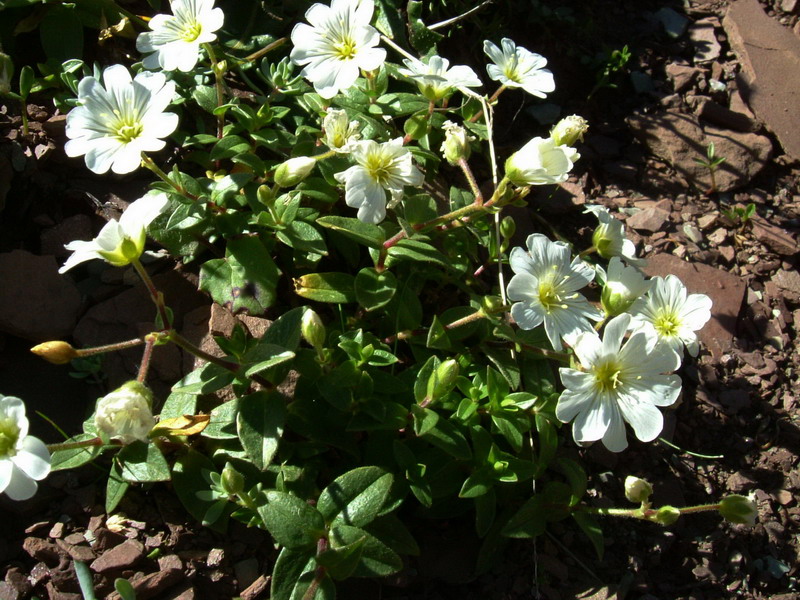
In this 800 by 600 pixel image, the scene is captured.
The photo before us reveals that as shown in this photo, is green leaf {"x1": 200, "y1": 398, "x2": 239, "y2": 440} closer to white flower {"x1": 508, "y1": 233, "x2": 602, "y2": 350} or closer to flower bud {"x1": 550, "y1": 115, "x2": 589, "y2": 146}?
white flower {"x1": 508, "y1": 233, "x2": 602, "y2": 350}

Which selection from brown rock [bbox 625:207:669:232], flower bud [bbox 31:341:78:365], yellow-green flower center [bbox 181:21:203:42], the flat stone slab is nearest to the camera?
flower bud [bbox 31:341:78:365]

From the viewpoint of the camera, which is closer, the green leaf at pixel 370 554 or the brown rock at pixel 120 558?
the green leaf at pixel 370 554

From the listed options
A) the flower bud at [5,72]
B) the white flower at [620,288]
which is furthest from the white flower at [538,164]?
the flower bud at [5,72]

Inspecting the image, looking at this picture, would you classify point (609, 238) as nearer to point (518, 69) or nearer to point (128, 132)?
point (518, 69)

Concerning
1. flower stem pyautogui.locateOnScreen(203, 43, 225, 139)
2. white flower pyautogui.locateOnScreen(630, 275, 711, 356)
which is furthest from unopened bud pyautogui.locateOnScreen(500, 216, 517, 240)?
flower stem pyautogui.locateOnScreen(203, 43, 225, 139)

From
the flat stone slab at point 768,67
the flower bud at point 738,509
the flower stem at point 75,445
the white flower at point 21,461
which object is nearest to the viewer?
the white flower at point 21,461

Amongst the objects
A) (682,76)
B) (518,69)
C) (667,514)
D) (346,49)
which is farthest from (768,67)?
(667,514)

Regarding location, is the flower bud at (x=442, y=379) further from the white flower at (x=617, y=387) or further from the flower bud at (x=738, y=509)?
the flower bud at (x=738, y=509)
